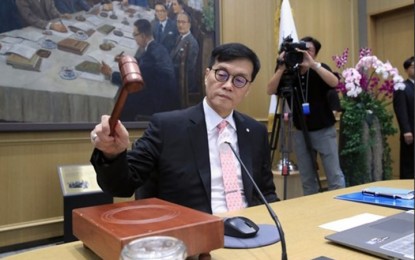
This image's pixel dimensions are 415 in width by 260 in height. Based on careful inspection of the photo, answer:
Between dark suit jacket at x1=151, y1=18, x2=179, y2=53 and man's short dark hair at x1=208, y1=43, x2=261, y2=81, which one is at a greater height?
dark suit jacket at x1=151, y1=18, x2=179, y2=53

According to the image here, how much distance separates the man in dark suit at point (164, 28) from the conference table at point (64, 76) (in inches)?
3.5

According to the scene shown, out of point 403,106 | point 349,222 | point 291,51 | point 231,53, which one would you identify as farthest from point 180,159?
point 403,106

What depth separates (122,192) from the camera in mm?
1086

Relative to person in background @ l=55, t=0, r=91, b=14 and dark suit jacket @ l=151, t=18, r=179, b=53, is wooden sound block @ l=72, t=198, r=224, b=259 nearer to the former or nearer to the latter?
person in background @ l=55, t=0, r=91, b=14

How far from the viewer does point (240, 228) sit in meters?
0.82

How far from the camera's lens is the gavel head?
548 mm

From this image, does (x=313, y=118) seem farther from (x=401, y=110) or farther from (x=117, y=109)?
(x=117, y=109)

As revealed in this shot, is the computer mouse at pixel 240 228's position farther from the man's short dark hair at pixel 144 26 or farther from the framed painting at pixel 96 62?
the man's short dark hair at pixel 144 26

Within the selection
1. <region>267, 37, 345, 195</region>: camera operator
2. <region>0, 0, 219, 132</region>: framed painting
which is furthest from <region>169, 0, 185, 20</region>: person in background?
<region>267, 37, 345, 195</region>: camera operator

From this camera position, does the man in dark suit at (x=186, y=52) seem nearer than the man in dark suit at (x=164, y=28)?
No

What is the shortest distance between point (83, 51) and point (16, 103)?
633 mm

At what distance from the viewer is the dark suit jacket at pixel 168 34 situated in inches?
127

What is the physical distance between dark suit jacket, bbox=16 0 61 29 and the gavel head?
8.03 feet

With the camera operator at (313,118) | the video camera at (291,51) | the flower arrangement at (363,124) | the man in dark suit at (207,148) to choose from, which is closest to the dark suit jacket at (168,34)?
the camera operator at (313,118)
